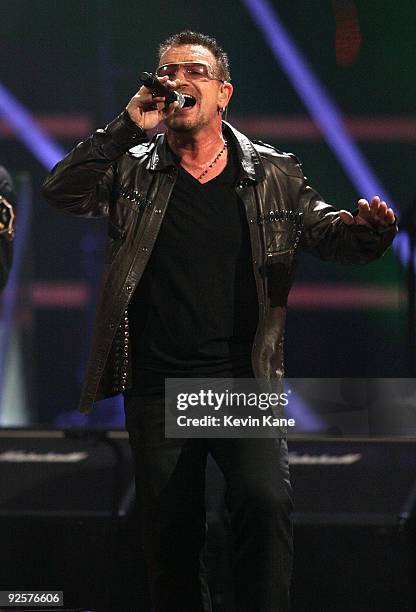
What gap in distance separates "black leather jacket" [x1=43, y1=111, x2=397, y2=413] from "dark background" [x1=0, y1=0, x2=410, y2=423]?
2.14m

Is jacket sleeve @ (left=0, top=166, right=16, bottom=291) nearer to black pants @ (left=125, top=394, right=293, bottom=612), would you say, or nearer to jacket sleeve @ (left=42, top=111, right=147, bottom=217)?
jacket sleeve @ (left=42, top=111, right=147, bottom=217)

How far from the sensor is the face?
2838 millimetres

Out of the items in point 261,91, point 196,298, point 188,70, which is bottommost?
point 196,298

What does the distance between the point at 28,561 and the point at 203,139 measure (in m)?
1.64

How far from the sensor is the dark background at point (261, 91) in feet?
16.4

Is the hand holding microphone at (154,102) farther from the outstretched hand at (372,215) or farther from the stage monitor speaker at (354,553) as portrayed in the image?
→ the stage monitor speaker at (354,553)

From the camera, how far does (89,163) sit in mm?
2752

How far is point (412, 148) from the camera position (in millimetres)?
5055

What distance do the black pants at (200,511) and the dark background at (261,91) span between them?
7.75 ft

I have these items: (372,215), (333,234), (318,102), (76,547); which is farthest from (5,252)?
(318,102)

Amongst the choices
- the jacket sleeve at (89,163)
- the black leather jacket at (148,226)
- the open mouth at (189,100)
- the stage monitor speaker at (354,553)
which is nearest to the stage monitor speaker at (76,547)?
the stage monitor speaker at (354,553)

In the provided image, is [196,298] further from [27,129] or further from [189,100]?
[27,129]

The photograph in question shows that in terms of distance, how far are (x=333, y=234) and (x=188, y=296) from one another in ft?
1.55

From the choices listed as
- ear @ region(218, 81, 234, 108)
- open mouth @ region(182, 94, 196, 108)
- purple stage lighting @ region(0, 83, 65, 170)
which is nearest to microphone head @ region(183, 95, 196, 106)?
open mouth @ region(182, 94, 196, 108)
